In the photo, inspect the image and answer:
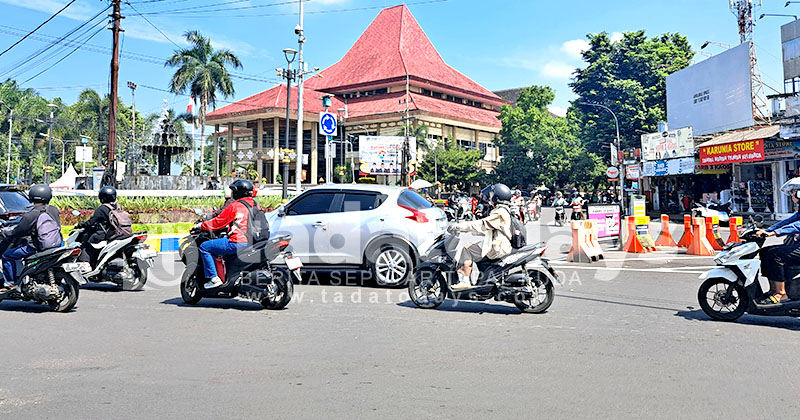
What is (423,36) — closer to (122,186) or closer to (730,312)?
(122,186)

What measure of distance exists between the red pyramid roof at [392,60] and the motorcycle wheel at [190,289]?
5169cm

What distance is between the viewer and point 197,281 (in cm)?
761

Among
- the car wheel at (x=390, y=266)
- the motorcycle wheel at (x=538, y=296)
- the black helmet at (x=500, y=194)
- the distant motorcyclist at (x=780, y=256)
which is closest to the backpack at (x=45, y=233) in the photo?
the car wheel at (x=390, y=266)

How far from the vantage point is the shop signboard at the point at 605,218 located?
15172 mm

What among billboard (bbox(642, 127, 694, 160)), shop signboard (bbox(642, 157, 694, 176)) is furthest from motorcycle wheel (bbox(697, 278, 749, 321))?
billboard (bbox(642, 127, 694, 160))

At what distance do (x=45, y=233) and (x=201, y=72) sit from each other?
4205 centimetres

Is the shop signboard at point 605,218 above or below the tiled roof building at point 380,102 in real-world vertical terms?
below

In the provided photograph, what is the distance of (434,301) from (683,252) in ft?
31.7

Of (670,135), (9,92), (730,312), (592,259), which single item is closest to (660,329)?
(730,312)

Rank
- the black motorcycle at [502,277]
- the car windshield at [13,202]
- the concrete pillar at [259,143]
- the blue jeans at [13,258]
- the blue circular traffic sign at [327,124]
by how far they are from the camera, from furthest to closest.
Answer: the concrete pillar at [259,143] → the blue circular traffic sign at [327,124] → the car windshield at [13,202] → the blue jeans at [13,258] → the black motorcycle at [502,277]

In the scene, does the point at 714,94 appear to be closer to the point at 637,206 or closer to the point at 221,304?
the point at 637,206

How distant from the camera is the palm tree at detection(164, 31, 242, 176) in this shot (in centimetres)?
4609

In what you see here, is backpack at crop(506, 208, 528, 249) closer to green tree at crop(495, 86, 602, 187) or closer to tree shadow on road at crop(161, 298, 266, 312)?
tree shadow on road at crop(161, 298, 266, 312)

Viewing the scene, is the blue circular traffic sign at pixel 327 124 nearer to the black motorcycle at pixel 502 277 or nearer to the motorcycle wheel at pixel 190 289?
the motorcycle wheel at pixel 190 289
